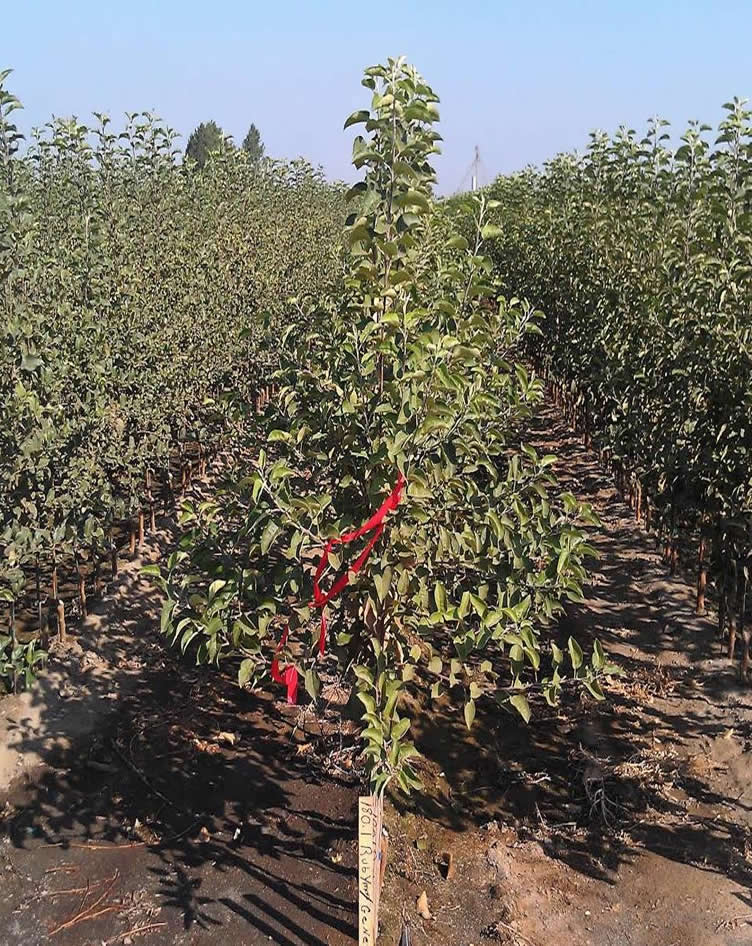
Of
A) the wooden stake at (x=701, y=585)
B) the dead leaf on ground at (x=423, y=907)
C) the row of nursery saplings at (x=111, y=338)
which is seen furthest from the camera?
the wooden stake at (x=701, y=585)

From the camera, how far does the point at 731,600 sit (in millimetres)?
6145

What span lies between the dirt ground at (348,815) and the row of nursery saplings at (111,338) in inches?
30.8

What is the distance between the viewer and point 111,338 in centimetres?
716

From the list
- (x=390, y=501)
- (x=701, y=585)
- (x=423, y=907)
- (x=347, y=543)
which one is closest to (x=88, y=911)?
(x=423, y=907)

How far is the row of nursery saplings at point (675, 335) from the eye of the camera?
18.9 ft

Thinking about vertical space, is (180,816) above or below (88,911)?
above

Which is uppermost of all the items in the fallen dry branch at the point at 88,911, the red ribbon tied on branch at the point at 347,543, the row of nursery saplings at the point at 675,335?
the row of nursery saplings at the point at 675,335

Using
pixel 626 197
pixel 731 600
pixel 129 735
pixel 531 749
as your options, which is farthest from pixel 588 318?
pixel 129 735

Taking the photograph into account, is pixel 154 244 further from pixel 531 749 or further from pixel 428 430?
pixel 428 430

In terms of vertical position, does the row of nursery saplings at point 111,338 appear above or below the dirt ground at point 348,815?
above

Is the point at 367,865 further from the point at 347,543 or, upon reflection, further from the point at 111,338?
the point at 111,338

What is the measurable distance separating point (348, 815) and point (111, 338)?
432 cm

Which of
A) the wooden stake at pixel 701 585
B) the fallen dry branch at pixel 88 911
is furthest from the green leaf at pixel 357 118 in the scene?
the wooden stake at pixel 701 585

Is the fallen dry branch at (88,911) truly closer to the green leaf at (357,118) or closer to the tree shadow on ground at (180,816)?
the tree shadow on ground at (180,816)
